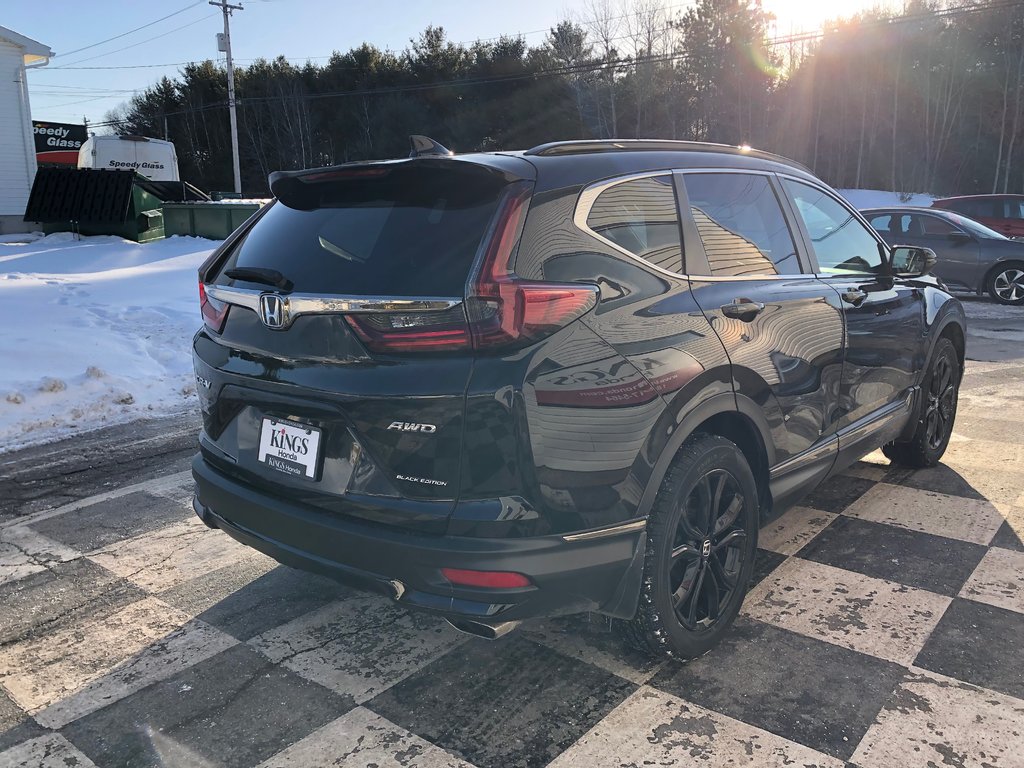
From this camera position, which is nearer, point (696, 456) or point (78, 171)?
point (696, 456)

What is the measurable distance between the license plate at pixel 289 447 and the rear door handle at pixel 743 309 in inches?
58.2

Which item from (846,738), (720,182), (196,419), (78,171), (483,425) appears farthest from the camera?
(78,171)

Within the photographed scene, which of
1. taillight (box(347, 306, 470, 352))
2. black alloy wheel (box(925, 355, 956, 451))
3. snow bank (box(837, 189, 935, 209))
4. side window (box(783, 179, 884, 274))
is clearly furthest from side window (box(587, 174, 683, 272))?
snow bank (box(837, 189, 935, 209))

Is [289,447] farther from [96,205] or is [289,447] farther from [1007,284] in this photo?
[96,205]

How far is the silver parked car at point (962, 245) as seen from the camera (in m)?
12.9

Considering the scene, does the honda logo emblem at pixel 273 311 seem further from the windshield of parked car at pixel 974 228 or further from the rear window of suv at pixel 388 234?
the windshield of parked car at pixel 974 228

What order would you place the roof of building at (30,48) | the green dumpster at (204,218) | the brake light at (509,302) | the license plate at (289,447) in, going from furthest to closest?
1. the roof of building at (30,48)
2. the green dumpster at (204,218)
3. the license plate at (289,447)
4. the brake light at (509,302)

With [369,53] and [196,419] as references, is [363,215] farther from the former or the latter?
[369,53]

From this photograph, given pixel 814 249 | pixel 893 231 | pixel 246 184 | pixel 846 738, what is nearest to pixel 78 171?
pixel 893 231

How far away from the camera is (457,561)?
6.95 ft

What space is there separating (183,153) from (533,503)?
63.5 metres

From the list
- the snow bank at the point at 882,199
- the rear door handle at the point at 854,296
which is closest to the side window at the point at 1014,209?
the rear door handle at the point at 854,296

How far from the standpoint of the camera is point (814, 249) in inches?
141

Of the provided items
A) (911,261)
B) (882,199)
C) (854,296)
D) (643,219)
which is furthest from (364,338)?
(882,199)
